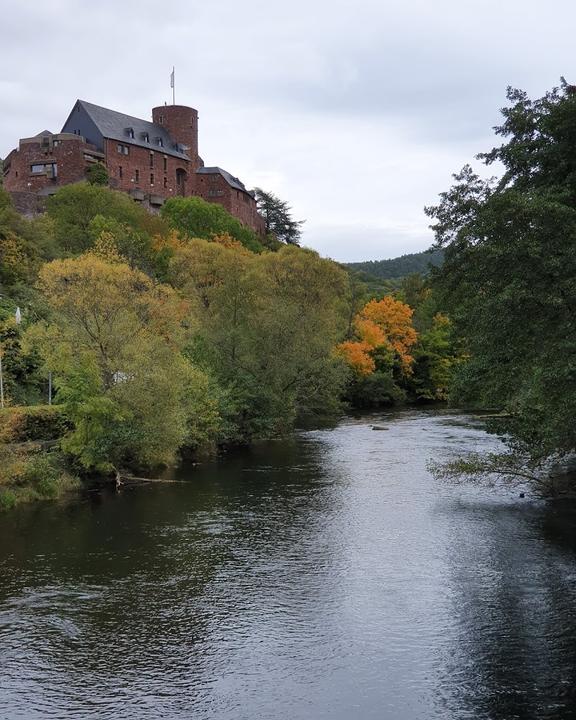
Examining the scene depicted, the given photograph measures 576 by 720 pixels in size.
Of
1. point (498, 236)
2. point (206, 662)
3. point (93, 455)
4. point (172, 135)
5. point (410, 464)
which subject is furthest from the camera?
point (172, 135)

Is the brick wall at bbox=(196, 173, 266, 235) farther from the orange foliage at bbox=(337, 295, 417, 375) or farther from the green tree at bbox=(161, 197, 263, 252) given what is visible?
the orange foliage at bbox=(337, 295, 417, 375)

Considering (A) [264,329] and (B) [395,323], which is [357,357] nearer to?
(B) [395,323]

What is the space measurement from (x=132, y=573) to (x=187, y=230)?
61236 mm

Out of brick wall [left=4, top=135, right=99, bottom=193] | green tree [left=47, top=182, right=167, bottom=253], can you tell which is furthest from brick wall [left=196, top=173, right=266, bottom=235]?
green tree [left=47, top=182, right=167, bottom=253]

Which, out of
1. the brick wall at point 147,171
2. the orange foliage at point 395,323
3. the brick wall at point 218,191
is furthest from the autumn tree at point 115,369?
the brick wall at point 218,191

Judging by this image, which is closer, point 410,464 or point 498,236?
point 498,236

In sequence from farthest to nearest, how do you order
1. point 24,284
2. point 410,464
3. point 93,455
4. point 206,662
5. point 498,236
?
point 24,284, point 410,464, point 93,455, point 498,236, point 206,662

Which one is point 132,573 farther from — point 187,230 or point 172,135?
point 172,135

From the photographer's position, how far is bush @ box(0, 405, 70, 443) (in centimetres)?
3008

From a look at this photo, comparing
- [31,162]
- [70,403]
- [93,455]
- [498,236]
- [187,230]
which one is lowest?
[93,455]

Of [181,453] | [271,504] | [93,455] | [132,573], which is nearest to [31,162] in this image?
[181,453]

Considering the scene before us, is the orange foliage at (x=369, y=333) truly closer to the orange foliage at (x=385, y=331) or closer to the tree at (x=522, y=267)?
the orange foliage at (x=385, y=331)

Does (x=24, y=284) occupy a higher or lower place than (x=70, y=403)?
higher

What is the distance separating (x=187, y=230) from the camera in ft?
255
